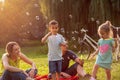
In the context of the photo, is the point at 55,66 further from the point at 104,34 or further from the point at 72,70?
the point at 104,34

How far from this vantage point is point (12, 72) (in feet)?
23.6

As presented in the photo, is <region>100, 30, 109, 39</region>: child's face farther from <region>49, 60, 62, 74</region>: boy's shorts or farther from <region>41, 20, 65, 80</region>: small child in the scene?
<region>49, 60, 62, 74</region>: boy's shorts

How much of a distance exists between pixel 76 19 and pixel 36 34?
1012 inches

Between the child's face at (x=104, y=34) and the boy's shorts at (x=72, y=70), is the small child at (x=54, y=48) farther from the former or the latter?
the child's face at (x=104, y=34)

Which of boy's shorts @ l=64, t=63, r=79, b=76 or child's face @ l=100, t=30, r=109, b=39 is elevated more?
child's face @ l=100, t=30, r=109, b=39

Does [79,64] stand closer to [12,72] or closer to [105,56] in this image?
[105,56]

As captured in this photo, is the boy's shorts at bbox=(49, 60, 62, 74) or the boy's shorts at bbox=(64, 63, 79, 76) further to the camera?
the boy's shorts at bbox=(64, 63, 79, 76)

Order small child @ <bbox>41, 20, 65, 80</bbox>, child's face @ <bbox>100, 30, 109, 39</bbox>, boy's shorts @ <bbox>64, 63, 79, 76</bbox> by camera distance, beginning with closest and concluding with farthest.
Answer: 1. child's face @ <bbox>100, 30, 109, 39</bbox>
2. small child @ <bbox>41, 20, 65, 80</bbox>
3. boy's shorts @ <bbox>64, 63, 79, 76</bbox>

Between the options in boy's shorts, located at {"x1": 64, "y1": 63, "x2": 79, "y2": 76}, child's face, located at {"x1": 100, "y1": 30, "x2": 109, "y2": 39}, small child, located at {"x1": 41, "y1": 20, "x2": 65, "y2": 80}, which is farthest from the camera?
boy's shorts, located at {"x1": 64, "y1": 63, "x2": 79, "y2": 76}

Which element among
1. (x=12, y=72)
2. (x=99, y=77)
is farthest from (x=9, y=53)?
(x=99, y=77)

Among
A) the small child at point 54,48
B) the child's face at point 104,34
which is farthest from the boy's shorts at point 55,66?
the child's face at point 104,34

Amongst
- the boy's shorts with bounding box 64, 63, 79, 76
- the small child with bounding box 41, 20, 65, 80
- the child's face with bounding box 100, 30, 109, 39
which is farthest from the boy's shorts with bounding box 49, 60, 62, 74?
the child's face with bounding box 100, 30, 109, 39

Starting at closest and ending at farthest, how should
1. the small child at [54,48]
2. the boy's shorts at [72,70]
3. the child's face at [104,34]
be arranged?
the child's face at [104,34] < the small child at [54,48] < the boy's shorts at [72,70]

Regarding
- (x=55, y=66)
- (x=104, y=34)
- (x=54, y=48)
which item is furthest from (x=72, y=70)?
(x=104, y=34)
